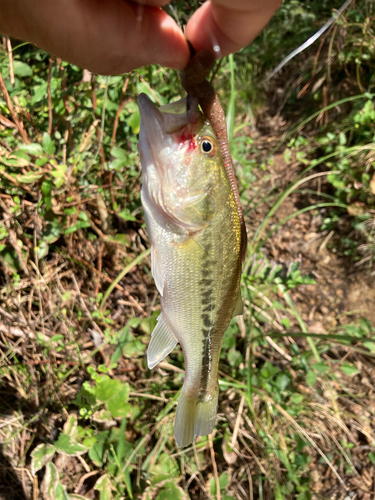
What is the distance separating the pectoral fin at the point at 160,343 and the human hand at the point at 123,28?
1015 millimetres

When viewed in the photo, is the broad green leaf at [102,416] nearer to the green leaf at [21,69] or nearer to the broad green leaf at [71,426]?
the broad green leaf at [71,426]

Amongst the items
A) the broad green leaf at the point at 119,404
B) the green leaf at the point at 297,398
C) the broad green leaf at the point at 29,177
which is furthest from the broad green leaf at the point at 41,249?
the green leaf at the point at 297,398

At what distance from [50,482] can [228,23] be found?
86.9 inches

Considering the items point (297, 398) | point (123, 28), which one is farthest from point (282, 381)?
point (123, 28)

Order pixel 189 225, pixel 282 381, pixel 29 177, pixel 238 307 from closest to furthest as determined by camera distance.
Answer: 1. pixel 189 225
2. pixel 238 307
3. pixel 29 177
4. pixel 282 381

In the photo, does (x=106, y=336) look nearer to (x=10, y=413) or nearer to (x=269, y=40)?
(x=10, y=413)

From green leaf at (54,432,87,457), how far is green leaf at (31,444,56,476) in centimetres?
7

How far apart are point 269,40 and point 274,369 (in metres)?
3.94

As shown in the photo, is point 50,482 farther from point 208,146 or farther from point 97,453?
point 208,146

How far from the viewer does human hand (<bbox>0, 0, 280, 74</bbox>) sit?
1036 millimetres

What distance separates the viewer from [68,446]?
1.67 m

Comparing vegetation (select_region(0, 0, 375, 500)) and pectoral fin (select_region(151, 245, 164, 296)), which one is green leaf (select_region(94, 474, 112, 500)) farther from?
pectoral fin (select_region(151, 245, 164, 296))

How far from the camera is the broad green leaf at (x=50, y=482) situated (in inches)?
64.7

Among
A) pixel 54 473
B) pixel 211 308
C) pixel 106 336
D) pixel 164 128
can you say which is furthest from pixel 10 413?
pixel 164 128
